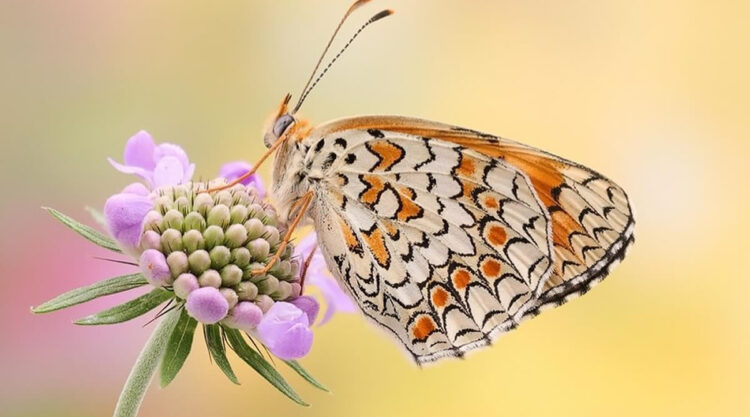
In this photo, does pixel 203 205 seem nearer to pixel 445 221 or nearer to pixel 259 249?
pixel 259 249

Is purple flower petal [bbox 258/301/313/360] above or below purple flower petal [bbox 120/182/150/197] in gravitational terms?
below

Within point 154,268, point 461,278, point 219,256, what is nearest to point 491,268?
point 461,278

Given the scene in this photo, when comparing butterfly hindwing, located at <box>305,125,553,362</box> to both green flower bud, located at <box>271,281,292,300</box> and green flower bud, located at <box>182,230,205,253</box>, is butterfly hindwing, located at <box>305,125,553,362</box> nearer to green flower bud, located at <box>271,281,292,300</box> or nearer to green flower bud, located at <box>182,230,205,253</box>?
green flower bud, located at <box>271,281,292,300</box>

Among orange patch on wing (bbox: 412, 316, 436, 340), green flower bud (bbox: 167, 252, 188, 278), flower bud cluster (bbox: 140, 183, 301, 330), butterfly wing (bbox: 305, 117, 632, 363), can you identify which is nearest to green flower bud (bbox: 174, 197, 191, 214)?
flower bud cluster (bbox: 140, 183, 301, 330)

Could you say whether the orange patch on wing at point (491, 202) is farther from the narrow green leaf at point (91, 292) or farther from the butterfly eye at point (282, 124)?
the narrow green leaf at point (91, 292)

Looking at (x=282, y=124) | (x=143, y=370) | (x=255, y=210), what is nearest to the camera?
(x=143, y=370)

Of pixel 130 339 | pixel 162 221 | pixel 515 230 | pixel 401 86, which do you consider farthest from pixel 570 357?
pixel 162 221
